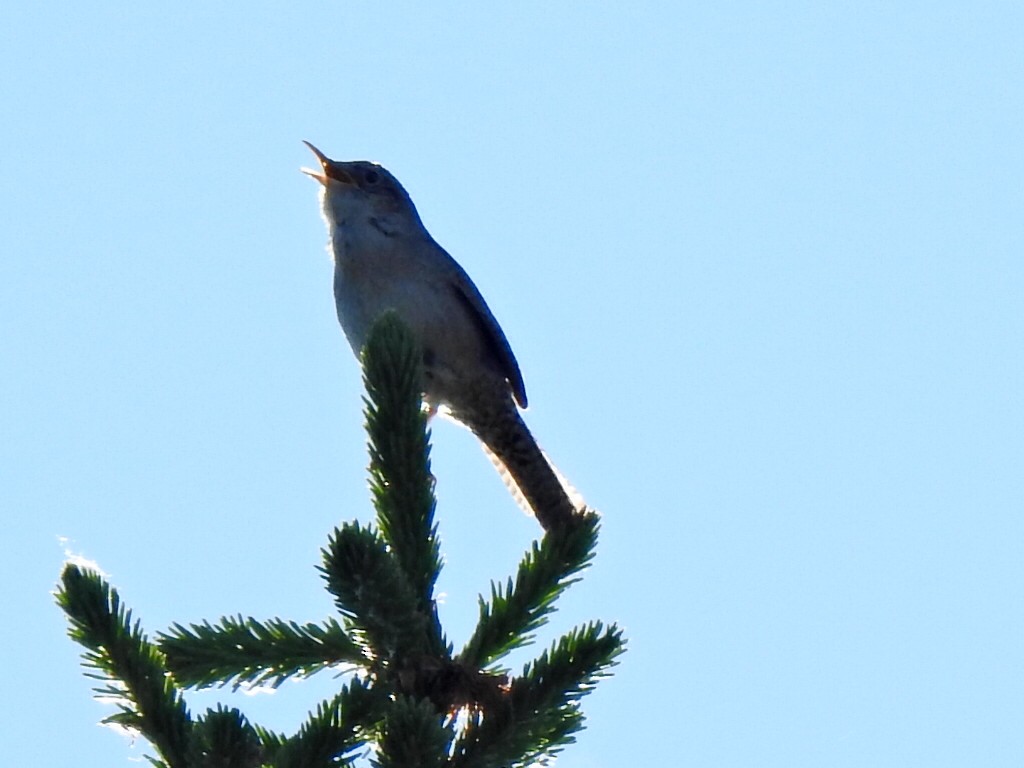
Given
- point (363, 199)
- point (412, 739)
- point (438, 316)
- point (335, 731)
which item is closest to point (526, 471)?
point (438, 316)

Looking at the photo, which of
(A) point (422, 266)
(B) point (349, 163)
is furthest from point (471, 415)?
(B) point (349, 163)

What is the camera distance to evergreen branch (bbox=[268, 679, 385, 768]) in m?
2.01

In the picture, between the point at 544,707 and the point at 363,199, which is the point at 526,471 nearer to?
the point at 363,199

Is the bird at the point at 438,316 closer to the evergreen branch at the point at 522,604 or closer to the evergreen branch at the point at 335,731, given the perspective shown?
the evergreen branch at the point at 522,604

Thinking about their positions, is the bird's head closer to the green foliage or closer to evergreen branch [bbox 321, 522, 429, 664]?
the green foliage

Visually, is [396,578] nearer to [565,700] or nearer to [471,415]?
[565,700]

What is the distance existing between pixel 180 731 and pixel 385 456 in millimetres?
686

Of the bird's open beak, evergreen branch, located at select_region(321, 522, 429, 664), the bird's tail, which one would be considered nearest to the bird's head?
the bird's open beak

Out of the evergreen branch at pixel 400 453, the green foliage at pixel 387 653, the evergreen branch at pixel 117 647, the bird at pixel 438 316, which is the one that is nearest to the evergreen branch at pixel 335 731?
the green foliage at pixel 387 653

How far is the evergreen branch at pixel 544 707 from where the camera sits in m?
2.15

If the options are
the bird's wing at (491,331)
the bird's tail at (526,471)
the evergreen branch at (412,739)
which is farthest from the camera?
the bird's wing at (491,331)

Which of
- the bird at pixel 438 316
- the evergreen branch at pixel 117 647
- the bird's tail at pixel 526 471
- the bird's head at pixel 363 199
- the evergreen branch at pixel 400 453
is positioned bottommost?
the evergreen branch at pixel 117 647

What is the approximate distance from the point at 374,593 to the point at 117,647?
41cm

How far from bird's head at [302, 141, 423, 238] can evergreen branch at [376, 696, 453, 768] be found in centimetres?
472
